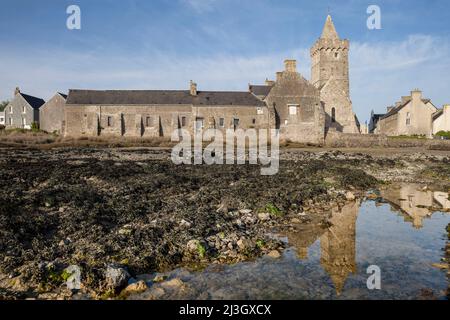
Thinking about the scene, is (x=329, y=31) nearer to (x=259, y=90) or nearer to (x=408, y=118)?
(x=259, y=90)

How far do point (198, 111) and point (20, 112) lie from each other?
40.1 meters

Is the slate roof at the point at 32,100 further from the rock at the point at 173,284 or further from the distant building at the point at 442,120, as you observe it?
the rock at the point at 173,284

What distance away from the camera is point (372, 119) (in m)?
76.4

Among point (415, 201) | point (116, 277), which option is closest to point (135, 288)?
point (116, 277)

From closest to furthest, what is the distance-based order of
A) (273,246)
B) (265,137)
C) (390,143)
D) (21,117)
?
(273,246) < (390,143) < (265,137) < (21,117)

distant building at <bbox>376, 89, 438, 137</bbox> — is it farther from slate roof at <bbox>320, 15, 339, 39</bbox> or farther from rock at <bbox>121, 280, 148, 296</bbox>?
rock at <bbox>121, 280, 148, 296</bbox>

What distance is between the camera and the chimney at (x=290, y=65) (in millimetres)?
44469

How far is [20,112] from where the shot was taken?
2667 inches

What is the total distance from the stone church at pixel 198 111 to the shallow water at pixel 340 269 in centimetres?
3537

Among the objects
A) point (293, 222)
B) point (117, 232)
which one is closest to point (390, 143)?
point (293, 222)

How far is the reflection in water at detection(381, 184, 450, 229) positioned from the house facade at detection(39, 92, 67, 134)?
179ft

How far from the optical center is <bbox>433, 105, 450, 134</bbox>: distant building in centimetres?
5550
